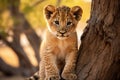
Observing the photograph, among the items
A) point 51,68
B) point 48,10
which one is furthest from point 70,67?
point 48,10

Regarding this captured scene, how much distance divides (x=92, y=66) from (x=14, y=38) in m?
4.96

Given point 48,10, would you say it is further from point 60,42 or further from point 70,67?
point 70,67

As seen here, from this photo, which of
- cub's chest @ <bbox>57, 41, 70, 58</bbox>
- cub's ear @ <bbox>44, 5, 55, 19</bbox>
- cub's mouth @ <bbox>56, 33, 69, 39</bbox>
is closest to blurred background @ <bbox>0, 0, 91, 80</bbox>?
cub's ear @ <bbox>44, 5, 55, 19</bbox>

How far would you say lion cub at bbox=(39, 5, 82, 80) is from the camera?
422cm

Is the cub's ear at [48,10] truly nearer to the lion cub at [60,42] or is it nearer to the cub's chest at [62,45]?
the lion cub at [60,42]

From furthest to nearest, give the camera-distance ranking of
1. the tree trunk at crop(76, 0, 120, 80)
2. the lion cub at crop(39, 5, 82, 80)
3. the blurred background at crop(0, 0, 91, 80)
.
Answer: the blurred background at crop(0, 0, 91, 80) < the lion cub at crop(39, 5, 82, 80) < the tree trunk at crop(76, 0, 120, 80)

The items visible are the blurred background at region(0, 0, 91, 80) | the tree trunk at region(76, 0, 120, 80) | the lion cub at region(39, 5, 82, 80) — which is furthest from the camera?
the blurred background at region(0, 0, 91, 80)

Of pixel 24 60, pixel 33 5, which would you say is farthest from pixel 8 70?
pixel 33 5

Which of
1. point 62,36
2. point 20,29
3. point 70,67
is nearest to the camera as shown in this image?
point 62,36

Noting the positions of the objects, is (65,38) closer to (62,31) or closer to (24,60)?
(62,31)

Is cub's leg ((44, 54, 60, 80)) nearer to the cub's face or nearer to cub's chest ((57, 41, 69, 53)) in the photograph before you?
cub's chest ((57, 41, 69, 53))

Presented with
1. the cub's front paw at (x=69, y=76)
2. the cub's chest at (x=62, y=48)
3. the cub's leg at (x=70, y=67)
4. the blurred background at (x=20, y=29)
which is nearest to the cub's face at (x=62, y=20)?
the cub's chest at (x=62, y=48)

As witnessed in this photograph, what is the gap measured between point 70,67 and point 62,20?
0.50 m

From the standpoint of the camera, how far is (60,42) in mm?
4258
